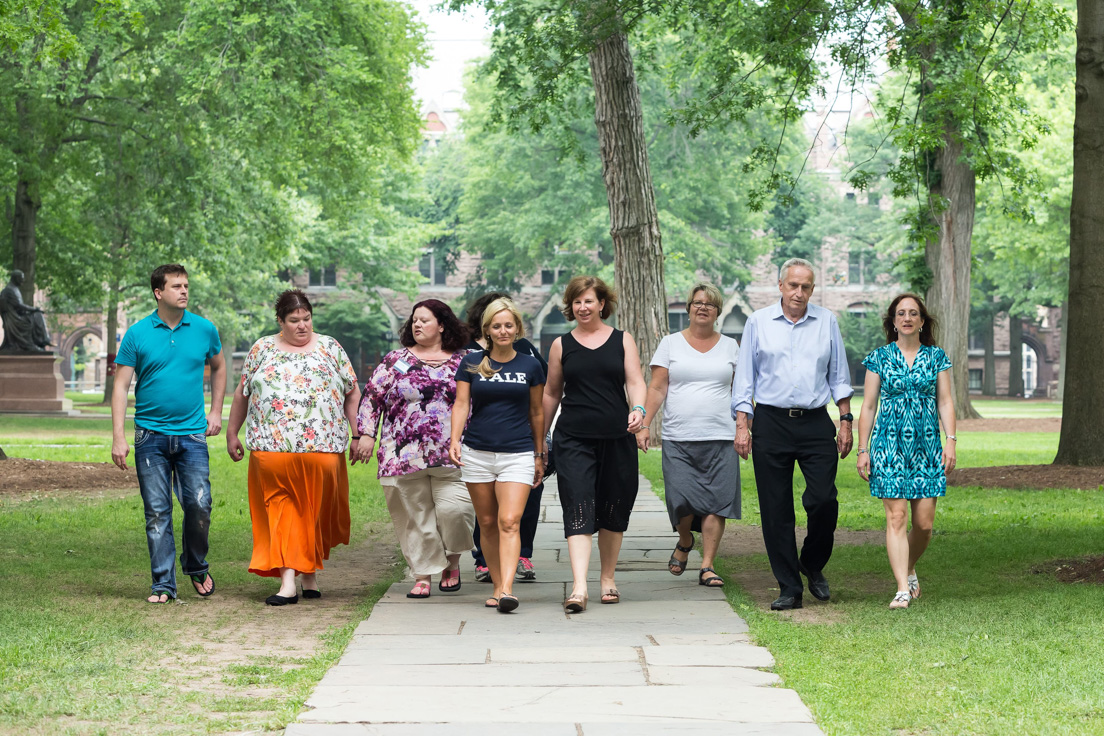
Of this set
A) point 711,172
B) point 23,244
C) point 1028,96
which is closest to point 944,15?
point 23,244

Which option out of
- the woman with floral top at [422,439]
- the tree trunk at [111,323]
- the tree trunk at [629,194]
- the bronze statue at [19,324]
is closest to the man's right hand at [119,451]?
the woman with floral top at [422,439]

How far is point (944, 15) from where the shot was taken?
12.9 metres

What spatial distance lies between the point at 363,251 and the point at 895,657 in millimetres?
44170

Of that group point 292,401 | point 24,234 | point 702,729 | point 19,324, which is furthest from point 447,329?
point 19,324

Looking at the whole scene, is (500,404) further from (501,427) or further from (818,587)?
(818,587)

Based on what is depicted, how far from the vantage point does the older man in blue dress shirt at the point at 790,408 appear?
23.8ft

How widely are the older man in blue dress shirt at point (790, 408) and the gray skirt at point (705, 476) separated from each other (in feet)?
1.76

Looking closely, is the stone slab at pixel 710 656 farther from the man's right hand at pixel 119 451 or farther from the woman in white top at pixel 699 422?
the man's right hand at pixel 119 451

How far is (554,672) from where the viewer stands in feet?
18.2

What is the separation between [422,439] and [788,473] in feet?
6.85

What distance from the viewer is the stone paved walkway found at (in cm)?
466

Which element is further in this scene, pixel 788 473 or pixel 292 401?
pixel 292 401

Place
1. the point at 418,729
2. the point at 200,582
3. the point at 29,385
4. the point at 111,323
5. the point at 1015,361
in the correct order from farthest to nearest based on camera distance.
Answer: the point at 1015,361 < the point at 111,323 < the point at 29,385 < the point at 200,582 < the point at 418,729

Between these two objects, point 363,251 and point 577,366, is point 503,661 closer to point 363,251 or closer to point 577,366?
point 577,366
